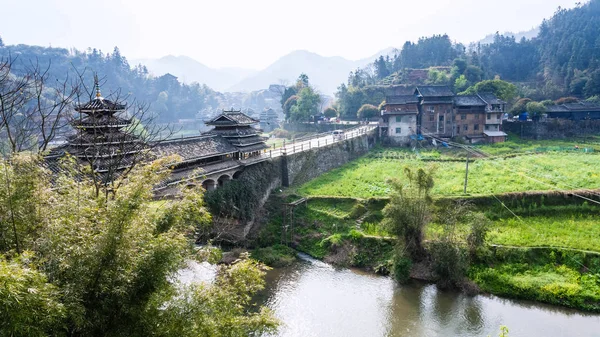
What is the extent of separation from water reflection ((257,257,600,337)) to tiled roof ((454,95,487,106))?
3615cm

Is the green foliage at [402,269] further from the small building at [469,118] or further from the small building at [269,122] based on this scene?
the small building at [269,122]

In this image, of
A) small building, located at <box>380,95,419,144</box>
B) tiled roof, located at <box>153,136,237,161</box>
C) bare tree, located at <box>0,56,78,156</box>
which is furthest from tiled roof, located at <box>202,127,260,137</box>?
small building, located at <box>380,95,419,144</box>

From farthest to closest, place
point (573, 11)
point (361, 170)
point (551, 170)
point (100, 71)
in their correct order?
Answer: point (100, 71) → point (573, 11) → point (361, 170) → point (551, 170)

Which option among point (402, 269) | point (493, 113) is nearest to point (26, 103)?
point (402, 269)

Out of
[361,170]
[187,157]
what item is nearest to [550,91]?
[361,170]

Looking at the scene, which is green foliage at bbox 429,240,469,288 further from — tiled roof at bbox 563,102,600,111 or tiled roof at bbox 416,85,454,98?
tiled roof at bbox 563,102,600,111

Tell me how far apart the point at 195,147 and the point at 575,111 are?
2037 inches

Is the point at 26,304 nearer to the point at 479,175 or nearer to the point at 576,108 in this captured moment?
the point at 479,175

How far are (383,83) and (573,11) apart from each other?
47.2 m

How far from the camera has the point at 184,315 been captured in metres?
8.23

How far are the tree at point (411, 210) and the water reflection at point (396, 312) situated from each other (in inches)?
100

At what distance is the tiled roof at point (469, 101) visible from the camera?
5044 centimetres

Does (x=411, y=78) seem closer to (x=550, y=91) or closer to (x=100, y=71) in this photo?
(x=550, y=91)

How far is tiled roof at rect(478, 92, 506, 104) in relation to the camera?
50844mm
